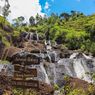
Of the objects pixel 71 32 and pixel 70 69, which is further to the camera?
pixel 71 32

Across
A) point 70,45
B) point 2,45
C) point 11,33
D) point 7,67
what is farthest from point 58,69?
point 70,45

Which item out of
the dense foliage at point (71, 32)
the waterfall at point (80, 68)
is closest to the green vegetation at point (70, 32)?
the dense foliage at point (71, 32)

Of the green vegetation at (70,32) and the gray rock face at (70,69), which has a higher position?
the green vegetation at (70,32)

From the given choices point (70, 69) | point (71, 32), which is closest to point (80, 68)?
point (70, 69)

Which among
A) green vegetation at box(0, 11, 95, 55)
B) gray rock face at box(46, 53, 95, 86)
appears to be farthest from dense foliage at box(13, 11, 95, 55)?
gray rock face at box(46, 53, 95, 86)

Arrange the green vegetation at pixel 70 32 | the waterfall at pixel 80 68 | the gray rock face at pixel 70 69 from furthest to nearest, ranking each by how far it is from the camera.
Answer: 1. the green vegetation at pixel 70 32
2. the waterfall at pixel 80 68
3. the gray rock face at pixel 70 69

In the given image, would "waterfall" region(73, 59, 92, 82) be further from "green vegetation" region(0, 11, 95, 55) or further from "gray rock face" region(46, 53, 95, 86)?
"green vegetation" region(0, 11, 95, 55)

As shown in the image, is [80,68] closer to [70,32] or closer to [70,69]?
[70,69]

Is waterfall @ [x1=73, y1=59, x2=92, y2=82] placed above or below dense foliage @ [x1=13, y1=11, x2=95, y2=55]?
below

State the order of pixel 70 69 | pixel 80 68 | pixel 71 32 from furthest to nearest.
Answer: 1. pixel 71 32
2. pixel 80 68
3. pixel 70 69

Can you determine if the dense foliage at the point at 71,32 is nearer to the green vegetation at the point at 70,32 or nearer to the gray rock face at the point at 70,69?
the green vegetation at the point at 70,32

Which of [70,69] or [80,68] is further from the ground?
[80,68]

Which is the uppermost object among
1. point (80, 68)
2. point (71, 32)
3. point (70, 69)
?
point (71, 32)

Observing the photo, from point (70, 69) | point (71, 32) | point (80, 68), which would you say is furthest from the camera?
point (71, 32)
